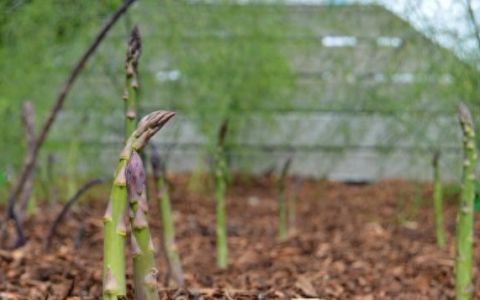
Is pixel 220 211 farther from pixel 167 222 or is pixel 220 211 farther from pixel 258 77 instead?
pixel 258 77

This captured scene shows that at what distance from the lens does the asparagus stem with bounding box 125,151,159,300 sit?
81cm

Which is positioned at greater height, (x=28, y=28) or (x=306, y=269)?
(x=28, y=28)

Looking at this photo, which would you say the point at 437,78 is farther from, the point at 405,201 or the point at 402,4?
the point at 405,201

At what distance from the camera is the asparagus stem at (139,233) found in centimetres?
81

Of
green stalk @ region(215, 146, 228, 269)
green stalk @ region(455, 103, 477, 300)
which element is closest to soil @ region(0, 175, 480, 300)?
green stalk @ region(215, 146, 228, 269)

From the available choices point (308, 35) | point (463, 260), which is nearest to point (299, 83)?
point (308, 35)

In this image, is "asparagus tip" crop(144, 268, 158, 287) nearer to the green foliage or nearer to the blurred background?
the blurred background

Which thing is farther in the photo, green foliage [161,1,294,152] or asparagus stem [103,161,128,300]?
green foliage [161,1,294,152]

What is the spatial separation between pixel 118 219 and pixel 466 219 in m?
0.62

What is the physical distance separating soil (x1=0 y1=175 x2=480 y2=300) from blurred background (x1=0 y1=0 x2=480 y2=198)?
0.23 metres

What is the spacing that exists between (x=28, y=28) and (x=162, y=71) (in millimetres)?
671

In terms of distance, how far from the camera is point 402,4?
240 cm

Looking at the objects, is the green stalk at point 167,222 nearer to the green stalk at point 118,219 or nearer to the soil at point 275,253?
the soil at point 275,253

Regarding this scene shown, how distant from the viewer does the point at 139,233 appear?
2.65 feet
